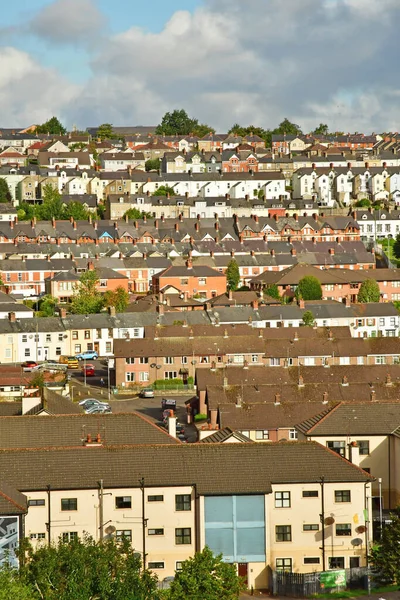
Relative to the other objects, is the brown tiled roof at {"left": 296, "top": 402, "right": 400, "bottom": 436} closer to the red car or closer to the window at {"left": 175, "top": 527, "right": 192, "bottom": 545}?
the window at {"left": 175, "top": 527, "right": 192, "bottom": 545}

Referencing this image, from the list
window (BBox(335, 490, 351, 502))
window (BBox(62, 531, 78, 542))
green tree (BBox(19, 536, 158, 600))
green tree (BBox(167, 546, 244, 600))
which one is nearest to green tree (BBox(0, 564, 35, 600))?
green tree (BBox(19, 536, 158, 600))

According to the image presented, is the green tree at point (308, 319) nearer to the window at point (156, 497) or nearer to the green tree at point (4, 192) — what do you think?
the window at point (156, 497)

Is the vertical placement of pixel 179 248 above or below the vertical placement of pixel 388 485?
A: above

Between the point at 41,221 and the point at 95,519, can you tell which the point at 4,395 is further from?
the point at 41,221

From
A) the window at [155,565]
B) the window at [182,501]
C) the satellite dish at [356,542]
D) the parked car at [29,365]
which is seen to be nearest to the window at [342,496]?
the satellite dish at [356,542]

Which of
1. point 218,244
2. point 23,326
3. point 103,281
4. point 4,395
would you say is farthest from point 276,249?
point 4,395

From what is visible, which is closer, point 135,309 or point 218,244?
point 135,309
